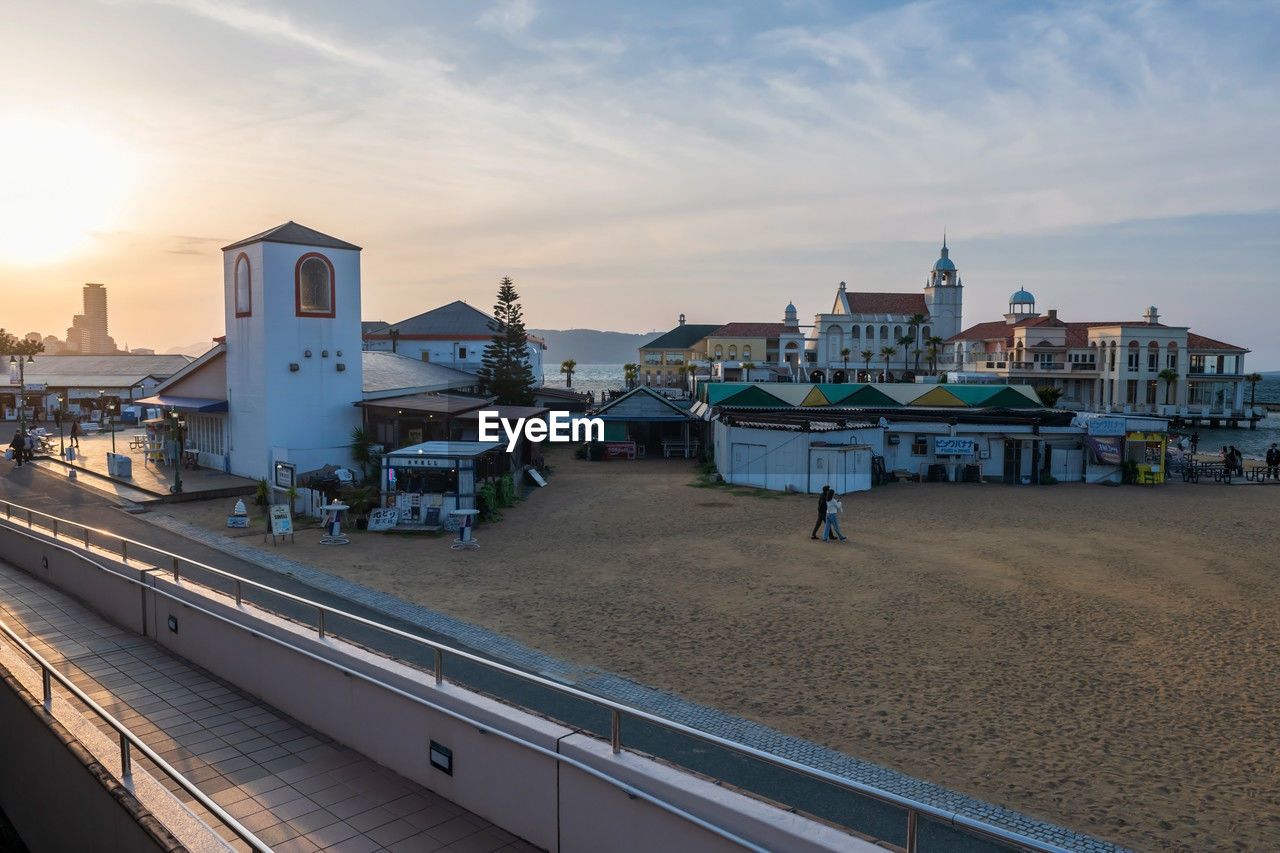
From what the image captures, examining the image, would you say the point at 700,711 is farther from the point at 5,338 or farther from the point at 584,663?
the point at 5,338

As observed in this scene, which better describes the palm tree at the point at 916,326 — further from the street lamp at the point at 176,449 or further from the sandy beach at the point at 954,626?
the street lamp at the point at 176,449

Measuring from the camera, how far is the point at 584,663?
39.0 feet

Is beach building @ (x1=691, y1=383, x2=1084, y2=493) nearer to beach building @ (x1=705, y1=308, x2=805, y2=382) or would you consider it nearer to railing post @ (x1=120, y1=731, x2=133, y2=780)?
railing post @ (x1=120, y1=731, x2=133, y2=780)

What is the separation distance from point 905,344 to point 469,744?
317ft

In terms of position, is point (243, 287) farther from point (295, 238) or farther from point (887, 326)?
point (887, 326)

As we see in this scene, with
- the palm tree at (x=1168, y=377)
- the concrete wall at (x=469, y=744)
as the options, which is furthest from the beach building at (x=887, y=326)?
the concrete wall at (x=469, y=744)

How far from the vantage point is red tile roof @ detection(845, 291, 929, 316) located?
323ft

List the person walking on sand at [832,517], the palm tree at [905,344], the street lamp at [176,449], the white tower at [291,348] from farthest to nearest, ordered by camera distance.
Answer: the palm tree at [905,344]
the white tower at [291,348]
the street lamp at [176,449]
the person walking on sand at [832,517]

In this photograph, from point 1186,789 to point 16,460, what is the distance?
126 feet

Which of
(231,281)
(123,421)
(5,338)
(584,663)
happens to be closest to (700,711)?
(584,663)

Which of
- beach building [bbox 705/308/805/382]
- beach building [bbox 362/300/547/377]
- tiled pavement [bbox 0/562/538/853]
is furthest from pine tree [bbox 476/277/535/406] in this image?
beach building [bbox 705/308/805/382]

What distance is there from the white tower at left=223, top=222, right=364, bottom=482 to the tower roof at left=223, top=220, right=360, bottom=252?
4cm

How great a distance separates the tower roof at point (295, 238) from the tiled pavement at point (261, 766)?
759 inches

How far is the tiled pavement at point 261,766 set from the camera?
6215mm
